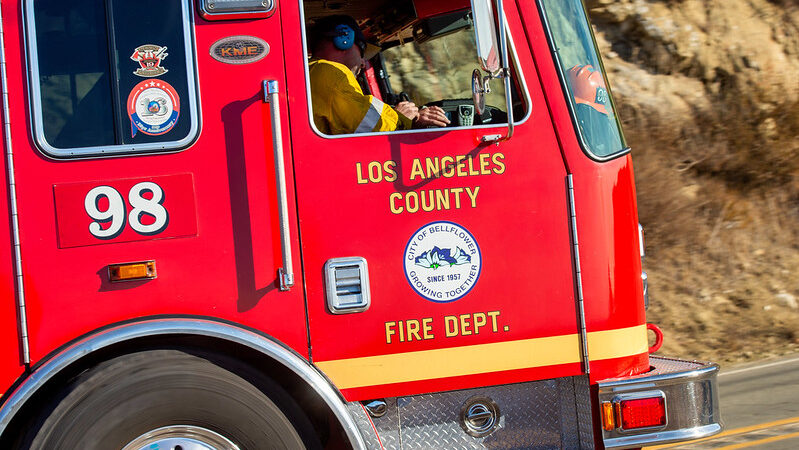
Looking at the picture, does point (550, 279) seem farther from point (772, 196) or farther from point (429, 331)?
point (772, 196)

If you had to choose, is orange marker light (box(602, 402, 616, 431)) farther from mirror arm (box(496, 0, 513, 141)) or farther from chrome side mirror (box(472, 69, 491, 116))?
chrome side mirror (box(472, 69, 491, 116))

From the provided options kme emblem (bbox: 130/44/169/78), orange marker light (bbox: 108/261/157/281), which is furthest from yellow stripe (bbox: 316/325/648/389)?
kme emblem (bbox: 130/44/169/78)

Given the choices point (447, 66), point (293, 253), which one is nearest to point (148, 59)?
point (293, 253)

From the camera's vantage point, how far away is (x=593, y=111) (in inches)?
141

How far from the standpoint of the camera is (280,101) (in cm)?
Result: 327

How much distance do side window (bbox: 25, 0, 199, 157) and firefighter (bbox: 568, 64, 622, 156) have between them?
1.63 m

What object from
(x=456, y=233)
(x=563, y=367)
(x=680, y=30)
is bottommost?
(x=563, y=367)

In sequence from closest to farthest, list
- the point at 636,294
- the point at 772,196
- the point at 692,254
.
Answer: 1. the point at 636,294
2. the point at 692,254
3. the point at 772,196

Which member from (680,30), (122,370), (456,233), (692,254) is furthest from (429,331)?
(680,30)

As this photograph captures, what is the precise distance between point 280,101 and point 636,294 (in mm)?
1739

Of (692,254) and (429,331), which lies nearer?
(429,331)

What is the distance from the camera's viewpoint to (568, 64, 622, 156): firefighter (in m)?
3.51

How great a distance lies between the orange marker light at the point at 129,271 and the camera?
3086mm

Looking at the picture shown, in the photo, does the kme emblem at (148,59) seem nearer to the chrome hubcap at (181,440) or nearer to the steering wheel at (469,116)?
the steering wheel at (469,116)
